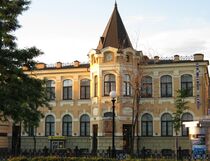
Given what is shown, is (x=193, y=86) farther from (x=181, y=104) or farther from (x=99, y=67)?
(x=99, y=67)

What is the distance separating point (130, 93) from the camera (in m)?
44.4

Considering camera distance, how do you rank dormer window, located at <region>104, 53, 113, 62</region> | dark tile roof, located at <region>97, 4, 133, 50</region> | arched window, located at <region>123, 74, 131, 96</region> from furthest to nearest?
1. dark tile roof, located at <region>97, 4, 133, 50</region>
2. arched window, located at <region>123, 74, 131, 96</region>
3. dormer window, located at <region>104, 53, 113, 62</region>

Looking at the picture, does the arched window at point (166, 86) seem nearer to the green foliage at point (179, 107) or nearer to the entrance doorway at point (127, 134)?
the green foliage at point (179, 107)

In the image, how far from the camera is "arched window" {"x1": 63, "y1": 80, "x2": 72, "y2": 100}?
48.1 meters

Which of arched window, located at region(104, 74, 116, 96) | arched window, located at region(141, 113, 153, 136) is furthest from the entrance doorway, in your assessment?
arched window, located at region(104, 74, 116, 96)

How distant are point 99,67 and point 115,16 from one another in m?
5.92

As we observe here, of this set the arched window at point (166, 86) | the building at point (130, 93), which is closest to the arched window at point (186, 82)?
the building at point (130, 93)

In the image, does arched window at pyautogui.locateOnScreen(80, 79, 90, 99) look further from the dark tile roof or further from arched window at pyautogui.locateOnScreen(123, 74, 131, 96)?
arched window at pyautogui.locateOnScreen(123, 74, 131, 96)

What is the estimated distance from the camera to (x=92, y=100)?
4534cm

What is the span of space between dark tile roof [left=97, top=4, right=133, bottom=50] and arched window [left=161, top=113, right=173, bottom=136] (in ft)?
25.9

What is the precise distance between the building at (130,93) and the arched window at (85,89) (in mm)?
762

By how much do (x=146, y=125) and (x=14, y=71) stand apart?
22.4 m

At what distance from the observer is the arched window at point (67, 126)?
47344 millimetres

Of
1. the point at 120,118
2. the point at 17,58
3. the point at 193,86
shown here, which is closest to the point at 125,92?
the point at 120,118
